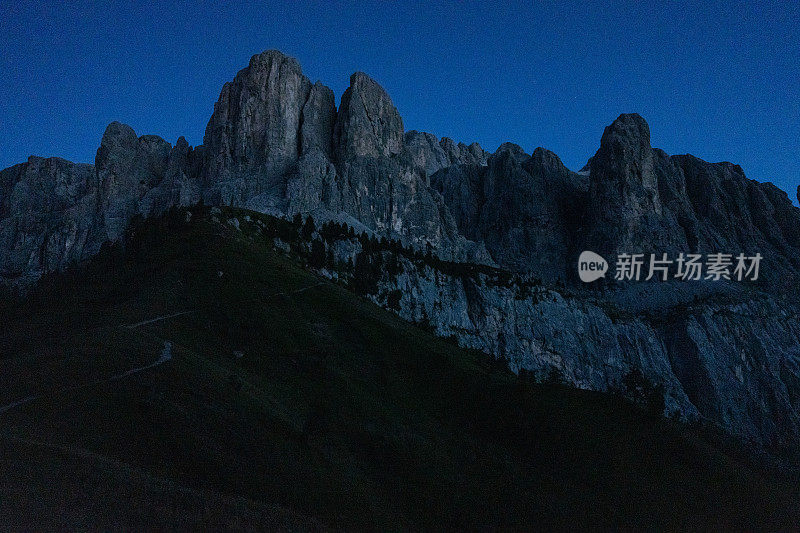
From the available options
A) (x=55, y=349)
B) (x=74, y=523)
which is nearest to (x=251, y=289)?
(x=55, y=349)

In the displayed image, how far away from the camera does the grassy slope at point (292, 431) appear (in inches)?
1224

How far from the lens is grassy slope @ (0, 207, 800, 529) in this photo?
1224 inches

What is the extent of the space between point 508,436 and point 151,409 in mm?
43667

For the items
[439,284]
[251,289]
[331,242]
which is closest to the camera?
[251,289]

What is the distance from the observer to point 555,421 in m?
72.0

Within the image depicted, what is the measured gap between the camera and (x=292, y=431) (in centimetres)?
4806

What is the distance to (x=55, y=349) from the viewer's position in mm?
48688

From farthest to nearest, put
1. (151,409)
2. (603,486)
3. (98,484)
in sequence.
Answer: (603,486), (151,409), (98,484)

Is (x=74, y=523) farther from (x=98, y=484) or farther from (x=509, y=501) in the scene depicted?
(x=509, y=501)

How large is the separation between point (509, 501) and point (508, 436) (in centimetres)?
1305

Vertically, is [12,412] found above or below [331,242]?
below

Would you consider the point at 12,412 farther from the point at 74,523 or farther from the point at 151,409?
the point at 74,523

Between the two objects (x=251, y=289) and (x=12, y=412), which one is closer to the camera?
(x=12, y=412)

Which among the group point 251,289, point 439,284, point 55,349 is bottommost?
point 55,349
